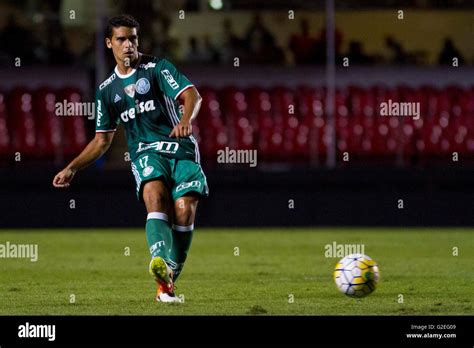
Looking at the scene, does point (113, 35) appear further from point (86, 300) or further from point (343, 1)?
point (343, 1)

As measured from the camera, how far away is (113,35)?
11820 millimetres

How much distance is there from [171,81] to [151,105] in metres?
0.27

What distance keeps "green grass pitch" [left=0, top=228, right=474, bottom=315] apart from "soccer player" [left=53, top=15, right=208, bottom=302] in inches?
24.8

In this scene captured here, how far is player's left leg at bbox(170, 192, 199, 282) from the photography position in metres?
11.8

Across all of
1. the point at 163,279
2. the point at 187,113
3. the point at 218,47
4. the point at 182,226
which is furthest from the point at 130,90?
the point at 218,47

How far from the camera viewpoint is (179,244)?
12.0 meters

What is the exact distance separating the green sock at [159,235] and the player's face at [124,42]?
4.49 feet

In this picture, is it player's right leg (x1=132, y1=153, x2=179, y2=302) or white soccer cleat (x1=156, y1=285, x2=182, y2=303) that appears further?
white soccer cleat (x1=156, y1=285, x2=182, y2=303)

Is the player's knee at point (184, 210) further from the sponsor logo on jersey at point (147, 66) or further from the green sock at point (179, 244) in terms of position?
the sponsor logo on jersey at point (147, 66)

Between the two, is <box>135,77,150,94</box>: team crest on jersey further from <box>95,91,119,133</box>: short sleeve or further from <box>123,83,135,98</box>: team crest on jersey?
<box>95,91,119,133</box>: short sleeve

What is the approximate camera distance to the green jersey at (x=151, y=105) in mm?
11945

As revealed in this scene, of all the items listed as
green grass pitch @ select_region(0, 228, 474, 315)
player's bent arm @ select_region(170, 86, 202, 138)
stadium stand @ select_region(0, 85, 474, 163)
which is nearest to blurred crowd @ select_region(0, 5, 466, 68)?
stadium stand @ select_region(0, 85, 474, 163)
